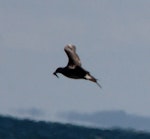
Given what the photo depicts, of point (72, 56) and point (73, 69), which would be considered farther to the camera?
point (72, 56)

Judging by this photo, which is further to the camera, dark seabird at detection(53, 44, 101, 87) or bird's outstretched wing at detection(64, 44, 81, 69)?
bird's outstretched wing at detection(64, 44, 81, 69)

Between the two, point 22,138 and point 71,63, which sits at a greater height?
point 22,138

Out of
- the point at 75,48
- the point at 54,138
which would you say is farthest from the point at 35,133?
the point at 75,48

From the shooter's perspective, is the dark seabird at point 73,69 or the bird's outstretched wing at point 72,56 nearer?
the dark seabird at point 73,69

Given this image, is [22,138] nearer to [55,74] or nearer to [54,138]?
[54,138]

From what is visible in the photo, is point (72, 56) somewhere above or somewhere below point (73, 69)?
above
